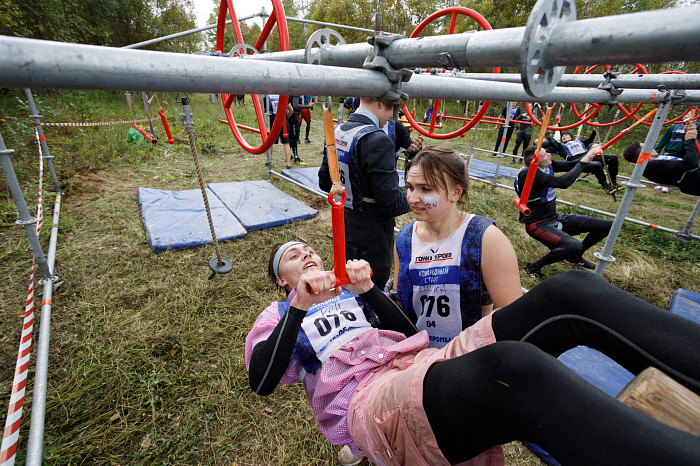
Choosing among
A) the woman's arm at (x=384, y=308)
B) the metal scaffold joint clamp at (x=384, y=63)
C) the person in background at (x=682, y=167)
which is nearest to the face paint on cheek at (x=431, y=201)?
the woman's arm at (x=384, y=308)

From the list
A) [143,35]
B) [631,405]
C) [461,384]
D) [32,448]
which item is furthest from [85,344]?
[143,35]

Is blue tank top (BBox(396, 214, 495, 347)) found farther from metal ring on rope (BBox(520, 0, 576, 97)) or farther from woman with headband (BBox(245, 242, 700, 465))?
metal ring on rope (BBox(520, 0, 576, 97))

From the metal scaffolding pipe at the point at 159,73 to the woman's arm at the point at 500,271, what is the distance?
0.97m

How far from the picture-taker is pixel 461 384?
1019 millimetres

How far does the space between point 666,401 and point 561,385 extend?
0.21 metres

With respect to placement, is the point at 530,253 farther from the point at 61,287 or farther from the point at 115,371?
the point at 61,287

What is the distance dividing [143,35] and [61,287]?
2699cm

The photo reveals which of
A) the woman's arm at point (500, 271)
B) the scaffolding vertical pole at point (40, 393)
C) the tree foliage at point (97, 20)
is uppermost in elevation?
the tree foliage at point (97, 20)

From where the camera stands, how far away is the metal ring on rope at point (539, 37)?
617 millimetres

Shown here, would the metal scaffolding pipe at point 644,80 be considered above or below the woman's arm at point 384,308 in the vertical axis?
above

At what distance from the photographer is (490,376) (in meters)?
0.98

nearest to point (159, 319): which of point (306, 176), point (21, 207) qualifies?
point (21, 207)

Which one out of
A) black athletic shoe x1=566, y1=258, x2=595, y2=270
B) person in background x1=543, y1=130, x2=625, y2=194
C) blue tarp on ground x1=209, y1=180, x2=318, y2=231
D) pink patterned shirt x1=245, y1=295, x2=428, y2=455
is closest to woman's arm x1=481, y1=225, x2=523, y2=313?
pink patterned shirt x1=245, y1=295, x2=428, y2=455

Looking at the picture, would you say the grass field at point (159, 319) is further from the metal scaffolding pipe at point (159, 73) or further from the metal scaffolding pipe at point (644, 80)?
the metal scaffolding pipe at point (644, 80)
